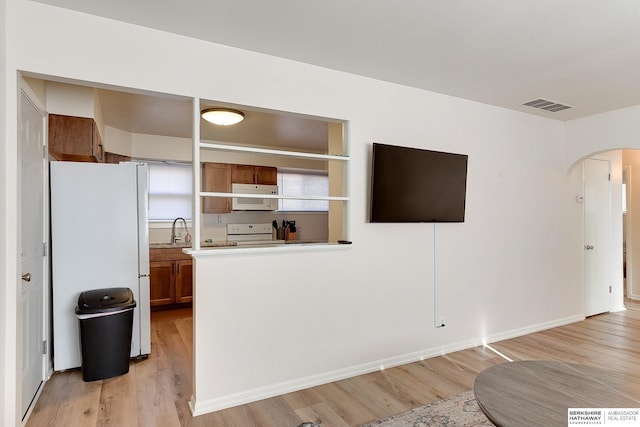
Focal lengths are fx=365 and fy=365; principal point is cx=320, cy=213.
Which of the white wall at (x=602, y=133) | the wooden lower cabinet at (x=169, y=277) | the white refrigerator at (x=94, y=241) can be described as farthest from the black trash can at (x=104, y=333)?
the white wall at (x=602, y=133)

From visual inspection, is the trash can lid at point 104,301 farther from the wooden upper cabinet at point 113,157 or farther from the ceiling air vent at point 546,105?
the ceiling air vent at point 546,105

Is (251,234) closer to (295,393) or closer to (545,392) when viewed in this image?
(295,393)

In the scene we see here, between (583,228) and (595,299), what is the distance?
105 cm

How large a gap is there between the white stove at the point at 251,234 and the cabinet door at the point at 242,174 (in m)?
0.77

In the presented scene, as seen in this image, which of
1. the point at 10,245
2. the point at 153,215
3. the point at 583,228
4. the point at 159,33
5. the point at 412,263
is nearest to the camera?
the point at 10,245

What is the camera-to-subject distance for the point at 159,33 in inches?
94.3

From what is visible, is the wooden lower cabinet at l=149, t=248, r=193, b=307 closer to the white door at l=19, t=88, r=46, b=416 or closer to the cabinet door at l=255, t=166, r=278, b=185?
the cabinet door at l=255, t=166, r=278, b=185

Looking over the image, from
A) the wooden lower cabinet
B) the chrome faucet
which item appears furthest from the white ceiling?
the chrome faucet

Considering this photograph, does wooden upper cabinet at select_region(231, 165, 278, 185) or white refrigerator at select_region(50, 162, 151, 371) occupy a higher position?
wooden upper cabinet at select_region(231, 165, 278, 185)

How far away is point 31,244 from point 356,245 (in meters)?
2.40

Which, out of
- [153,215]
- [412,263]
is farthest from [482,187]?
[153,215]

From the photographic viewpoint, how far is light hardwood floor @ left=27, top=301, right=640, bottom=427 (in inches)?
95.7

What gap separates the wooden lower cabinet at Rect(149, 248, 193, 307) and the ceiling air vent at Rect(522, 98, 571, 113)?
461 cm

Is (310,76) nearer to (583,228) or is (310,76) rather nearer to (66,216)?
(66,216)
